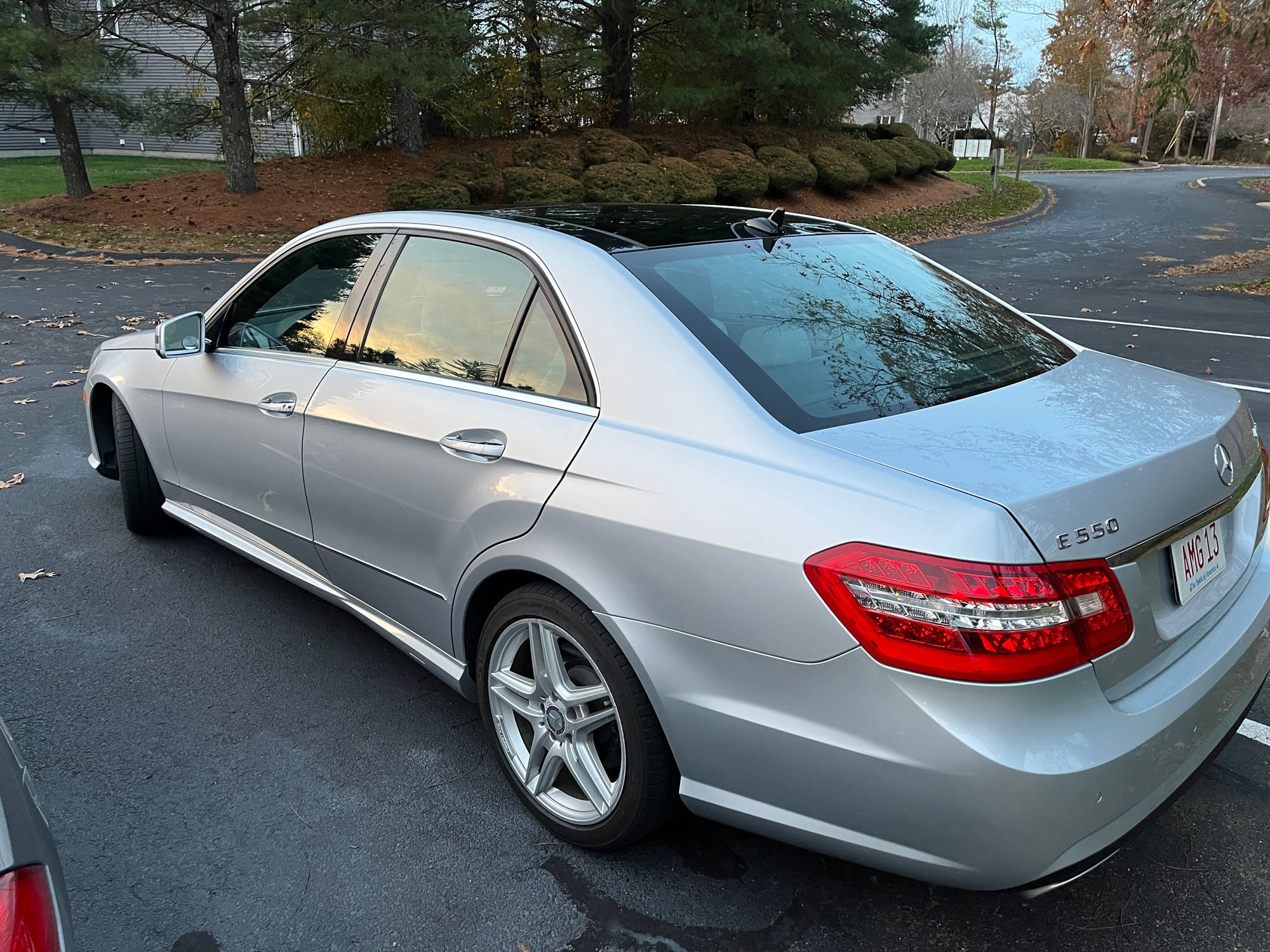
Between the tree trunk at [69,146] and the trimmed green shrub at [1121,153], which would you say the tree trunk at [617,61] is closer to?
the tree trunk at [69,146]

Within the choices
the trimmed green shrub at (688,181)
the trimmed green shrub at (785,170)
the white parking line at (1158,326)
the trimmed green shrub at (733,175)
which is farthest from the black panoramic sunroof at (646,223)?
the trimmed green shrub at (785,170)

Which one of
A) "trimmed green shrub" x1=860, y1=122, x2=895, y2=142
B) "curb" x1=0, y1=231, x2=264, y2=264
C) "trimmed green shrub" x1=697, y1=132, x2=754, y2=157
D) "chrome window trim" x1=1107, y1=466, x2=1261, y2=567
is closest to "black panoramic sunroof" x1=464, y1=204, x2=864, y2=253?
"chrome window trim" x1=1107, y1=466, x2=1261, y2=567

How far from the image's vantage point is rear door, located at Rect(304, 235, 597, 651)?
2611 millimetres

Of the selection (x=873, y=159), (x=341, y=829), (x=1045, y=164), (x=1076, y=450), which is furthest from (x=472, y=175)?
(x=1045, y=164)

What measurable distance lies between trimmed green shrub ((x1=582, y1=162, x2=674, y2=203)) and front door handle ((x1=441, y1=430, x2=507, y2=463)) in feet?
55.0

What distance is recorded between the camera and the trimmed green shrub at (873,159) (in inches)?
1002

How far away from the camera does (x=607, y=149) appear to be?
69.1 feet

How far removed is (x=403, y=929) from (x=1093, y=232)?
22.9 m

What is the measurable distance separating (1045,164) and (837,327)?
50112 millimetres

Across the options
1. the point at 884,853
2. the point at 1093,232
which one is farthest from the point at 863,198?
the point at 884,853

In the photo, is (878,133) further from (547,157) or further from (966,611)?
(966,611)

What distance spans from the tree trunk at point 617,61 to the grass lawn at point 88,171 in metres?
10.8

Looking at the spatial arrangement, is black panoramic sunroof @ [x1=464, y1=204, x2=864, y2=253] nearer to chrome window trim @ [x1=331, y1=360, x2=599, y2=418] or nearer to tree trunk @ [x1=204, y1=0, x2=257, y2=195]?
chrome window trim @ [x1=331, y1=360, x2=599, y2=418]

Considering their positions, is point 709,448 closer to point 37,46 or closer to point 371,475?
Result: point 371,475
